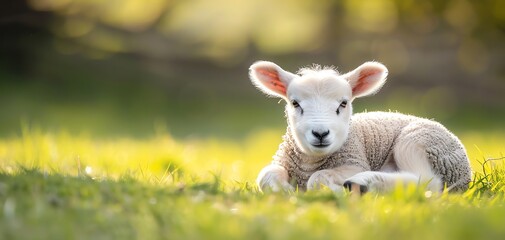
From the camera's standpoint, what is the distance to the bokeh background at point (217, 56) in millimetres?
20766

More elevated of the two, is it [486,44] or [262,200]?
[486,44]

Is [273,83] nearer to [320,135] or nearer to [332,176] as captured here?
[320,135]

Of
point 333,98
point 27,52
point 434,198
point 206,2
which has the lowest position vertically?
point 434,198

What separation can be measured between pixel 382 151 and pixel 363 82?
600mm

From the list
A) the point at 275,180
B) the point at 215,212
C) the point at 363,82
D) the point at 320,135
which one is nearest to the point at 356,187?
the point at 320,135

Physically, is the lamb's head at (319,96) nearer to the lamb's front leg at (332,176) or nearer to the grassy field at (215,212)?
the lamb's front leg at (332,176)

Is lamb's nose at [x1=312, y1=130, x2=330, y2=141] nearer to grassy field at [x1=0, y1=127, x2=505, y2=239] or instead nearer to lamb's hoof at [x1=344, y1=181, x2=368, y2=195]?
lamb's hoof at [x1=344, y1=181, x2=368, y2=195]

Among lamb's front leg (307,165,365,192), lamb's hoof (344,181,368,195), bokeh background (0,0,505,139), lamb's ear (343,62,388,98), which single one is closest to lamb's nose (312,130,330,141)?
lamb's front leg (307,165,365,192)

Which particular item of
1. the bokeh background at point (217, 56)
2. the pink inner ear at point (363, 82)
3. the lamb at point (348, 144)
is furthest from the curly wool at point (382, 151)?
the bokeh background at point (217, 56)

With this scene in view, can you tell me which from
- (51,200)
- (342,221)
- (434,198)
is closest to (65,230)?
(51,200)

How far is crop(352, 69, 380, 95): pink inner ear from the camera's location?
6.61 meters

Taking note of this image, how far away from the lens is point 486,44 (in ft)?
73.6

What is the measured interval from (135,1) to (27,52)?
4771mm

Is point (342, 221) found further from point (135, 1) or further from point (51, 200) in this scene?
point (135, 1)
